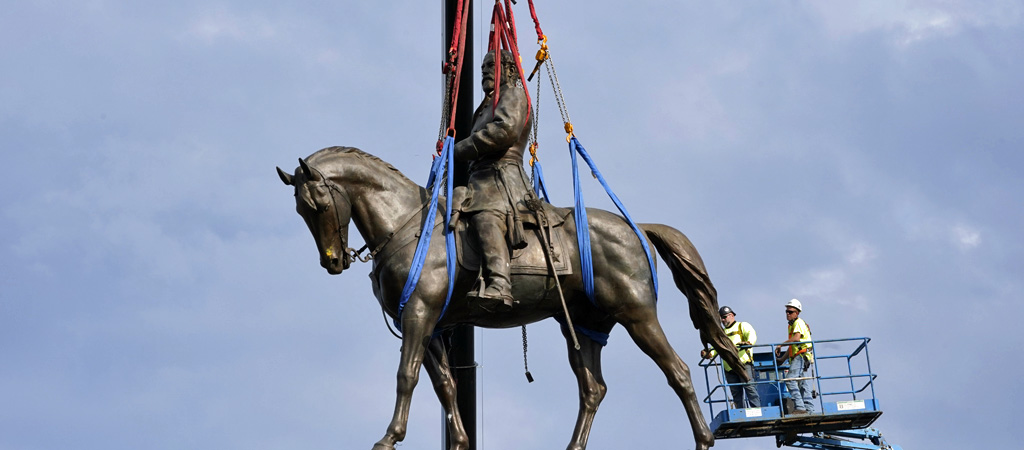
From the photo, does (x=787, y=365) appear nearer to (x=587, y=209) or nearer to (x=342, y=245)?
(x=587, y=209)

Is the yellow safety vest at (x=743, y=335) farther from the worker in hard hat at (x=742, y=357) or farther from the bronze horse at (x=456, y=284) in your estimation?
the bronze horse at (x=456, y=284)

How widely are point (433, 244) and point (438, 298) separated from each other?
24.2 inches

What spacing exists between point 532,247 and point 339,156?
2289 mm

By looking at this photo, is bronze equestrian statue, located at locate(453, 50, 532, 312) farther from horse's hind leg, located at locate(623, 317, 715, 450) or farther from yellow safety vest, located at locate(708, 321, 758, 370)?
yellow safety vest, located at locate(708, 321, 758, 370)

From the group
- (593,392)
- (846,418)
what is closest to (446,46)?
(593,392)

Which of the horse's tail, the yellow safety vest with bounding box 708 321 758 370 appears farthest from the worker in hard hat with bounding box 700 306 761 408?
the horse's tail

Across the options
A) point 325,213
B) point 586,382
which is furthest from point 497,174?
point 586,382

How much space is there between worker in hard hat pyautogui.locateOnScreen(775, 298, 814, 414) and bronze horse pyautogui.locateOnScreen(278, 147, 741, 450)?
9.60ft

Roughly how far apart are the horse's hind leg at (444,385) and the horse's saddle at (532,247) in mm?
1195

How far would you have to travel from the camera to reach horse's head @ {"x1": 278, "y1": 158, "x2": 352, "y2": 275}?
1593 centimetres

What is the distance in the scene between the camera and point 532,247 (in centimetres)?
1650

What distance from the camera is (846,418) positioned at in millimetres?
20172

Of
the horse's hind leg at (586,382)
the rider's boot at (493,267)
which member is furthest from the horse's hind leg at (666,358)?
A: the rider's boot at (493,267)

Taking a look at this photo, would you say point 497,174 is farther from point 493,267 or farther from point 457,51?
point 457,51
